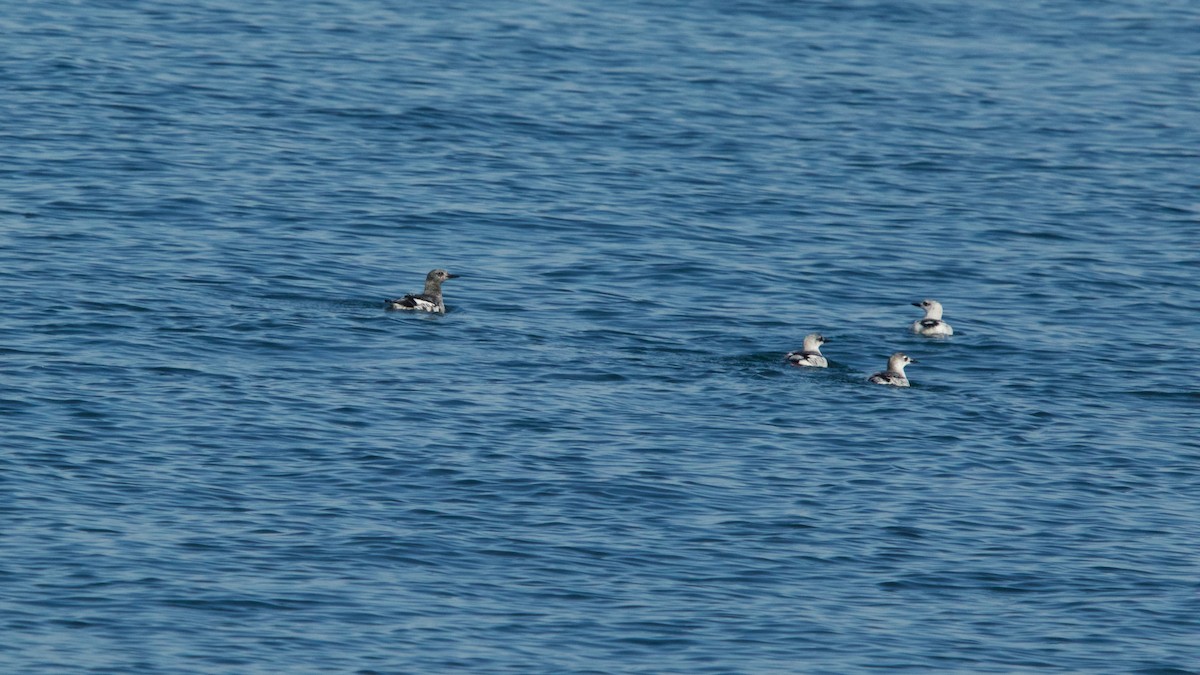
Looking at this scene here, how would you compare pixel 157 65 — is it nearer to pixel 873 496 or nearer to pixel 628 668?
pixel 873 496

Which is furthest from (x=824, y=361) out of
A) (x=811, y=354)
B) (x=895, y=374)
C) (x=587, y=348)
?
(x=587, y=348)

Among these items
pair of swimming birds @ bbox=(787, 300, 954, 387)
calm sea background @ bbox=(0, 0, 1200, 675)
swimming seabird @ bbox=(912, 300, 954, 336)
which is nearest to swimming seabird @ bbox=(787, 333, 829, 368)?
pair of swimming birds @ bbox=(787, 300, 954, 387)

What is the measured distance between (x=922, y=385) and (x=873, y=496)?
5.28 meters

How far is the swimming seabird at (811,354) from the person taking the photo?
26.5 metres

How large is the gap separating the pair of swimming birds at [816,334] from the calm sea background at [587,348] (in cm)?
21

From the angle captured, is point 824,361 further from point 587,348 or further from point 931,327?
point 587,348

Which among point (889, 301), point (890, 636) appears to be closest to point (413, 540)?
point (890, 636)

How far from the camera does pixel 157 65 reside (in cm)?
4484

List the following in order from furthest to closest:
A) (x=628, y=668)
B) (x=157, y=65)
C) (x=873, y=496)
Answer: (x=157, y=65), (x=873, y=496), (x=628, y=668)

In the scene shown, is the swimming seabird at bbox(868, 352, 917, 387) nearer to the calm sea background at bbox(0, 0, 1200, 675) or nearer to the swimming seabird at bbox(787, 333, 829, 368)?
the calm sea background at bbox(0, 0, 1200, 675)

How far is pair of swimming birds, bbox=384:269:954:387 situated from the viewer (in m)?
26.4

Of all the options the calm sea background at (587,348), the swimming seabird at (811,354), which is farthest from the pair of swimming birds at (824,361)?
the calm sea background at (587,348)

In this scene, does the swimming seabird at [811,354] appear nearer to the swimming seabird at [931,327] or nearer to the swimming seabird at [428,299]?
the swimming seabird at [931,327]

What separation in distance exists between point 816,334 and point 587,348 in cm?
309
